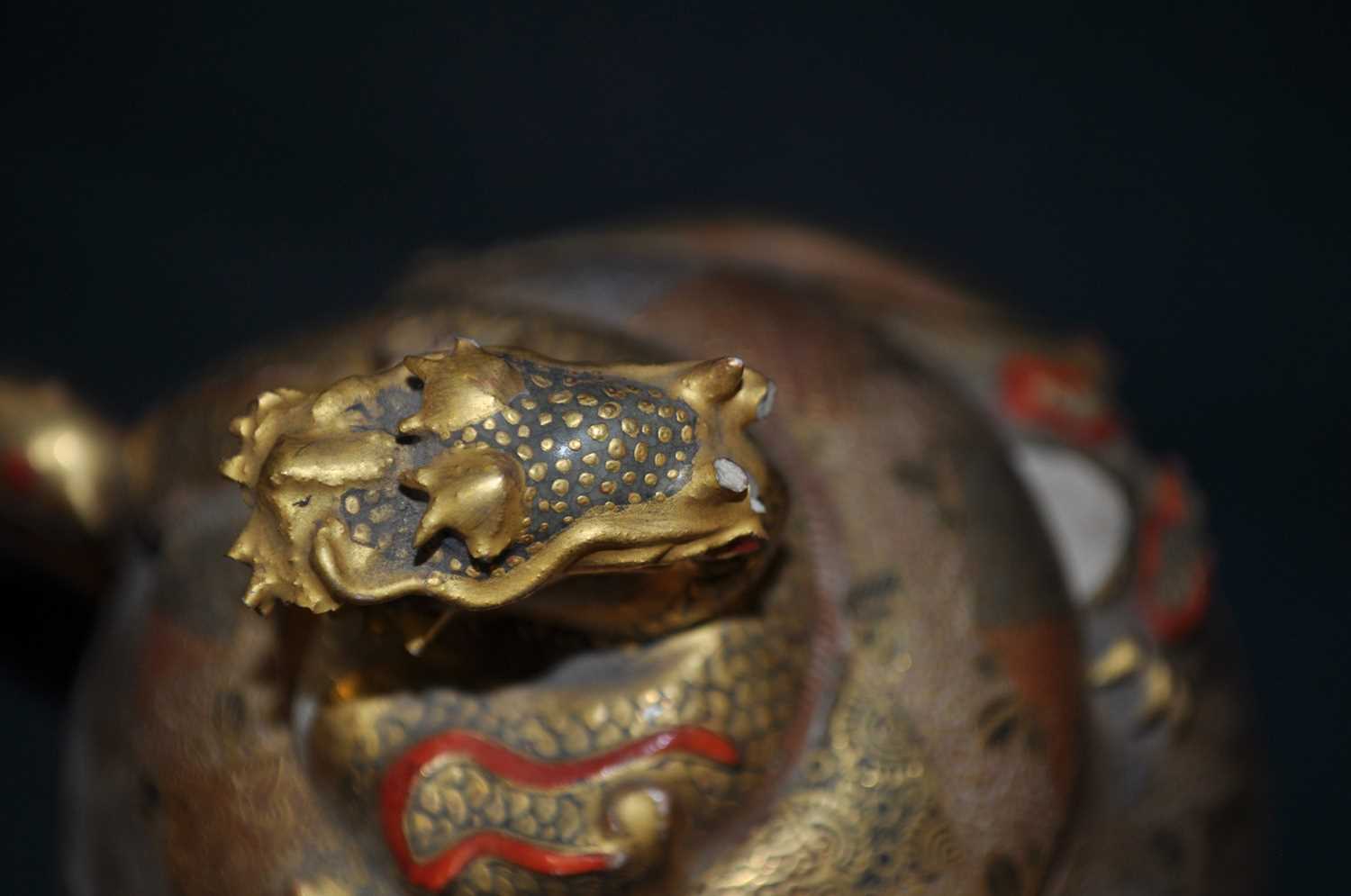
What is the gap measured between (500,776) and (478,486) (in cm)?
23

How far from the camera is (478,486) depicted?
2.85 ft

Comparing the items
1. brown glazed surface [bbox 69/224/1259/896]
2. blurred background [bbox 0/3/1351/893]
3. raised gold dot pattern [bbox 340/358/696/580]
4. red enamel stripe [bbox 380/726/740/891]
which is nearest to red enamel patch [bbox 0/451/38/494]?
brown glazed surface [bbox 69/224/1259/896]

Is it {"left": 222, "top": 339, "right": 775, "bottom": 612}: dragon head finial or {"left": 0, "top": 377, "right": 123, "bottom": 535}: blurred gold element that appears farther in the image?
{"left": 0, "top": 377, "right": 123, "bottom": 535}: blurred gold element

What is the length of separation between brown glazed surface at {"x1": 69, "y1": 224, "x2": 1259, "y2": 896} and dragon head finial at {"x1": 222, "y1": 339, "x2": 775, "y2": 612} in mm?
49

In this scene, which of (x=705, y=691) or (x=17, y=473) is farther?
(x=17, y=473)

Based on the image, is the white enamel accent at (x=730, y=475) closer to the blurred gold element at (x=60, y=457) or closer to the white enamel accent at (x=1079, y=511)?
the white enamel accent at (x=1079, y=511)

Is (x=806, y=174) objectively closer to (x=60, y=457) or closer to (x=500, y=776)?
(x=60, y=457)

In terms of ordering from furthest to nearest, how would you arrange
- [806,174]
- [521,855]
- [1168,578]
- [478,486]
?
1. [806,174]
2. [1168,578]
3. [521,855]
4. [478,486]

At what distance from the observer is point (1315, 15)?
2.54 m

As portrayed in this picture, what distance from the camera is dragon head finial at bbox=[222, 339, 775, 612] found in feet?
2.90

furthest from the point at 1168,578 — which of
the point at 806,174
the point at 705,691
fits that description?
the point at 806,174

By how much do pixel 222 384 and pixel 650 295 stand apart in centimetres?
30

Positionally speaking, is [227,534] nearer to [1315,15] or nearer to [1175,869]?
[1175,869]

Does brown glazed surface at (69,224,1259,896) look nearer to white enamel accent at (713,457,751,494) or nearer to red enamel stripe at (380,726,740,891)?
red enamel stripe at (380,726,740,891)
